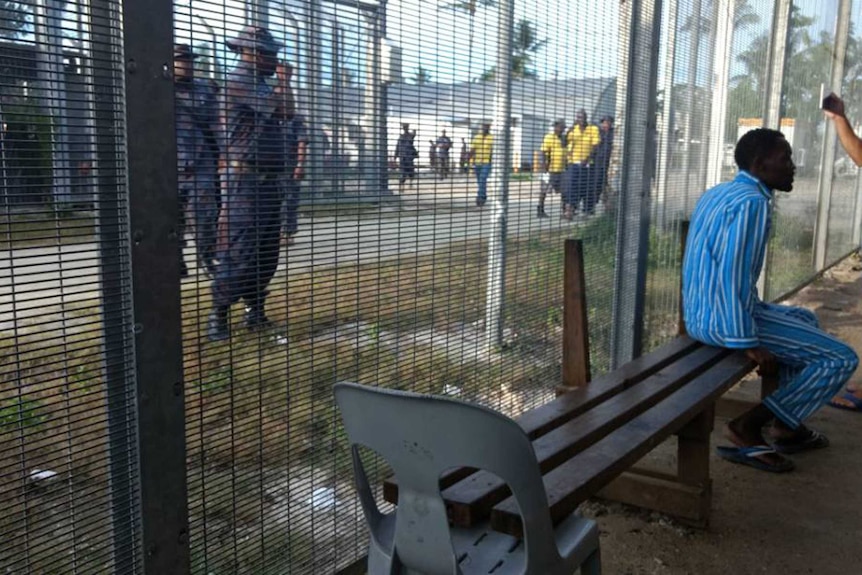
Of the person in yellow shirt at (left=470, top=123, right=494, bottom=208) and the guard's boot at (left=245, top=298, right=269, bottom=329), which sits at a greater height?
the person in yellow shirt at (left=470, top=123, right=494, bottom=208)

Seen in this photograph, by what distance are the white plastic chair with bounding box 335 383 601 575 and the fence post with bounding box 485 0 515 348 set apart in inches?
54.2

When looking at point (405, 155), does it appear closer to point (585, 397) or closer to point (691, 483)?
point (585, 397)

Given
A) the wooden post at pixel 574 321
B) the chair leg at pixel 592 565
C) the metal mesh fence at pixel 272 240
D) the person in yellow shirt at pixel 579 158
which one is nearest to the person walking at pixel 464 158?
the metal mesh fence at pixel 272 240

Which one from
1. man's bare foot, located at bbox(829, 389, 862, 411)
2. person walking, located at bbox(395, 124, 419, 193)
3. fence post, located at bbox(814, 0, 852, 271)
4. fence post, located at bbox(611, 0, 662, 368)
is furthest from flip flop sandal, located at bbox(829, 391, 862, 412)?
fence post, located at bbox(814, 0, 852, 271)

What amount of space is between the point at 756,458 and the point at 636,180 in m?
1.62

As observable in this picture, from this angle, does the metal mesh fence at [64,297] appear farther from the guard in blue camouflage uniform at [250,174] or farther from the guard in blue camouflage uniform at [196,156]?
the guard in blue camouflage uniform at [250,174]

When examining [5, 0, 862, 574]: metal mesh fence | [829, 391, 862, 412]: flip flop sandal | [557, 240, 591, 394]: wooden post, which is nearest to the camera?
[5, 0, 862, 574]: metal mesh fence

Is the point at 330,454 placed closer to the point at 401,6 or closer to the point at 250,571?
the point at 250,571

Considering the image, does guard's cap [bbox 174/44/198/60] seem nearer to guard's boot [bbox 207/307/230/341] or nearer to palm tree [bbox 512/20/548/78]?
guard's boot [bbox 207/307/230/341]

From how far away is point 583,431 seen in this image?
273 cm

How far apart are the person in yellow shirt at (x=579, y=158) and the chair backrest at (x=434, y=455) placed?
2282 millimetres

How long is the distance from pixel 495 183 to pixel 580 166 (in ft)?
2.75

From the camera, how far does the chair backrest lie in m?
1.78

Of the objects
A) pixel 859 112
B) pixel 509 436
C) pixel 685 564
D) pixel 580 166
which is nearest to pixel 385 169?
pixel 509 436
